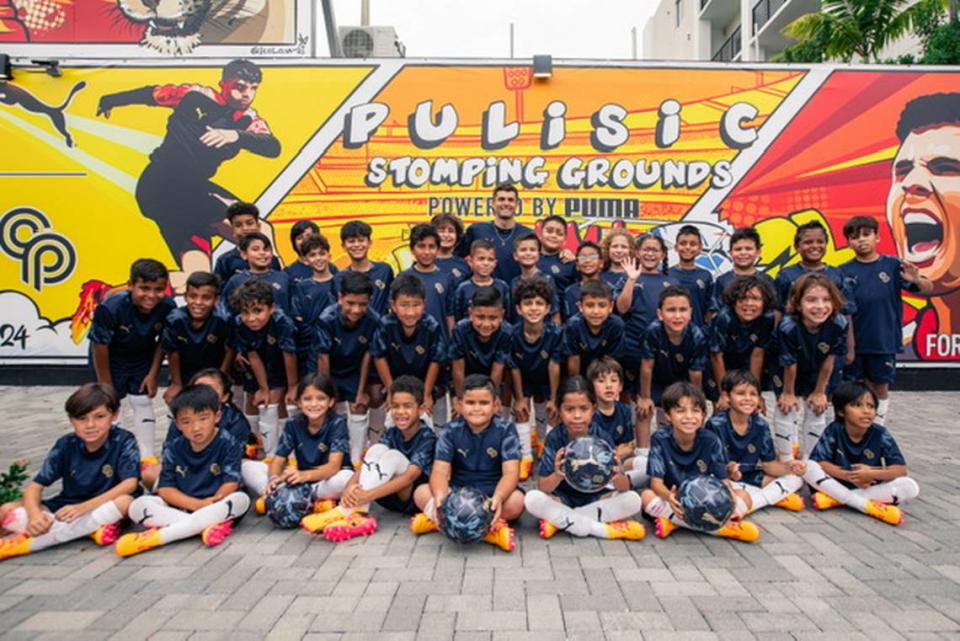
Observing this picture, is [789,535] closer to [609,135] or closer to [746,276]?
[746,276]

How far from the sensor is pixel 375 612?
8.40 ft

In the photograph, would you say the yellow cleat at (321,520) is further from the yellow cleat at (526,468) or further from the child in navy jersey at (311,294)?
the child in navy jersey at (311,294)

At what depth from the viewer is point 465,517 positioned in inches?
125

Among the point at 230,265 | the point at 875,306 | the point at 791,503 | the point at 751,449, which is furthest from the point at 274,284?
the point at 875,306

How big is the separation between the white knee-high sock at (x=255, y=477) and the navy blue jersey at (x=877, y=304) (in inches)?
192

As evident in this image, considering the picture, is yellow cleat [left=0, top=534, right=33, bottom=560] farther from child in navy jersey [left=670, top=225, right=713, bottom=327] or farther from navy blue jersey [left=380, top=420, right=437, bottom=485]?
child in navy jersey [left=670, top=225, right=713, bottom=327]

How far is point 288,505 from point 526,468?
5.87ft

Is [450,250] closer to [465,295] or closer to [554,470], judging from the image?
[465,295]

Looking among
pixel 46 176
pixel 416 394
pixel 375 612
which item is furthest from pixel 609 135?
pixel 46 176

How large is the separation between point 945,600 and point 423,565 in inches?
96.8

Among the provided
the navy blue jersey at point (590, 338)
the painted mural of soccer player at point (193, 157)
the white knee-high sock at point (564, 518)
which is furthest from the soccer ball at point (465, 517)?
the painted mural of soccer player at point (193, 157)

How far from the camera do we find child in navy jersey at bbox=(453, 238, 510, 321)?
4793 mm

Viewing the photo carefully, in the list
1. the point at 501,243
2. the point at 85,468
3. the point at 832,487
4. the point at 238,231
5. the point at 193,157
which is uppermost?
Answer: the point at 193,157

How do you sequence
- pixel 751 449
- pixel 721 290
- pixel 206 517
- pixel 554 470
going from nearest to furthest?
1. pixel 206 517
2. pixel 554 470
3. pixel 751 449
4. pixel 721 290
